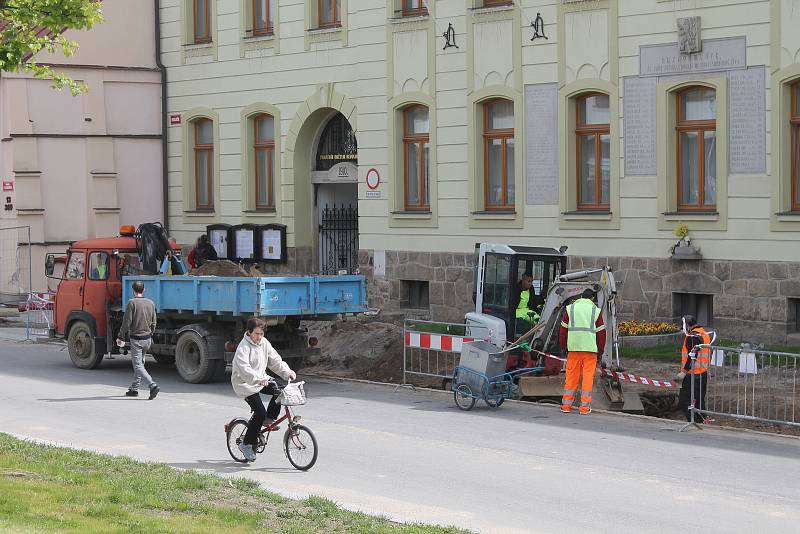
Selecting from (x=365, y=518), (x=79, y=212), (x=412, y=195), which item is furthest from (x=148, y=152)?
(x=365, y=518)

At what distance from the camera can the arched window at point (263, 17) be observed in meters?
32.0

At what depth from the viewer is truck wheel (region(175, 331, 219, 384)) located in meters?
20.3

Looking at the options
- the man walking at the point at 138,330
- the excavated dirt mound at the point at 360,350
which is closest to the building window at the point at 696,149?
the excavated dirt mound at the point at 360,350

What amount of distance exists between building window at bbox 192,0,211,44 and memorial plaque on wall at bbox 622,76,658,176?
13071 millimetres

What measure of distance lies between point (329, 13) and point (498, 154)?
6.32m

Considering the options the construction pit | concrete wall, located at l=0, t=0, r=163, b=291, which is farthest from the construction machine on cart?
concrete wall, located at l=0, t=0, r=163, b=291

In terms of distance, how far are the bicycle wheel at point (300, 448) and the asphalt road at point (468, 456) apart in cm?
13

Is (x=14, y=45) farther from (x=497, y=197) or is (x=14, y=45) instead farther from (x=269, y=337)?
(x=497, y=197)

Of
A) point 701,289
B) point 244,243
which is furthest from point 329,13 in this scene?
point 701,289

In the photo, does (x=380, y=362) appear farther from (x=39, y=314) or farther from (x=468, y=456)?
(x=39, y=314)

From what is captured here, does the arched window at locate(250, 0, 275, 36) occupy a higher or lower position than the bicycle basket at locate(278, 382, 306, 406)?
higher

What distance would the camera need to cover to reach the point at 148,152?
34594 millimetres

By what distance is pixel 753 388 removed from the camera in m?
16.5

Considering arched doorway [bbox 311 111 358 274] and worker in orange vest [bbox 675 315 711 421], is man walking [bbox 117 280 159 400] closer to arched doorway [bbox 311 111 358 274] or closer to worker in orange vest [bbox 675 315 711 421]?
worker in orange vest [bbox 675 315 711 421]
